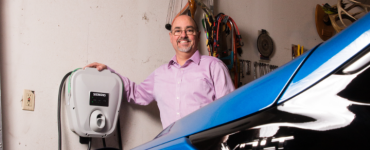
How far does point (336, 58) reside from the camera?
0.46m

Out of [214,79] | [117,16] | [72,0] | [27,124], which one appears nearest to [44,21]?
[72,0]

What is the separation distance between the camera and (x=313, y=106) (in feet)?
1.52

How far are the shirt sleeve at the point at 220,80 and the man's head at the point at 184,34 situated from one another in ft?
0.96

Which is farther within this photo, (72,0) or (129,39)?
(129,39)

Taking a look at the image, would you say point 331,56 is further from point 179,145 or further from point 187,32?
point 187,32

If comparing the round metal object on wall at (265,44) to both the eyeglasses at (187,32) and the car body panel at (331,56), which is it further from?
the car body panel at (331,56)

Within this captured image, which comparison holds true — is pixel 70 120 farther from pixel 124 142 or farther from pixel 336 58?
pixel 336 58

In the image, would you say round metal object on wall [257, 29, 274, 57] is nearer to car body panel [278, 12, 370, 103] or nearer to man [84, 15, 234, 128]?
man [84, 15, 234, 128]

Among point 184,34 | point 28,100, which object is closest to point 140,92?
point 184,34

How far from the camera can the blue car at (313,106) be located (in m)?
Answer: 0.43

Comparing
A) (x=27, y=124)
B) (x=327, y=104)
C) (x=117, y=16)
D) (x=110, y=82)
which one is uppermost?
(x=117, y=16)

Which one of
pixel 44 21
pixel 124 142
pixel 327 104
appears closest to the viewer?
pixel 327 104

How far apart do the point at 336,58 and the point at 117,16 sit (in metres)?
2.07

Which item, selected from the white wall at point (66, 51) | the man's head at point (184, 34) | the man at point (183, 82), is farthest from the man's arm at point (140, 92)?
the man's head at point (184, 34)
